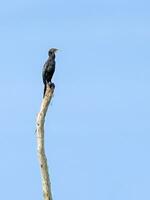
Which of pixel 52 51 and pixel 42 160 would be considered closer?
pixel 42 160

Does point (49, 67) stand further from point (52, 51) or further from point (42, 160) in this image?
point (42, 160)

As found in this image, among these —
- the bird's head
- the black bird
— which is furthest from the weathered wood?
the bird's head

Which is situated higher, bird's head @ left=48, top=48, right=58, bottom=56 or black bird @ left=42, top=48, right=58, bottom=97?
bird's head @ left=48, top=48, right=58, bottom=56

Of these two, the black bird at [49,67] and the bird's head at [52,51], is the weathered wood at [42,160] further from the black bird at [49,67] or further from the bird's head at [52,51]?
the bird's head at [52,51]

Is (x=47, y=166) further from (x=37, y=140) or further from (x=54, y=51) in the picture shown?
(x=54, y=51)

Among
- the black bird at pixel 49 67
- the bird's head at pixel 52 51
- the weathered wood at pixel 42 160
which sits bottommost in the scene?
the weathered wood at pixel 42 160

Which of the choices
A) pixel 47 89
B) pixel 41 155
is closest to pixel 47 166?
pixel 41 155

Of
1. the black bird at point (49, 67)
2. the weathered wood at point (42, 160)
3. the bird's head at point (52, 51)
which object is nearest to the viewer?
Answer: the weathered wood at point (42, 160)

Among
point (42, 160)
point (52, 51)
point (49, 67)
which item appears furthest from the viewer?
point (52, 51)

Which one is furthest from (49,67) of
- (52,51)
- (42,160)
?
(42,160)

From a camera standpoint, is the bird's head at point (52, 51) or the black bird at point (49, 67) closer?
the black bird at point (49, 67)

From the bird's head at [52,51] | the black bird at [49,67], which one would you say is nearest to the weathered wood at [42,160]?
the black bird at [49,67]

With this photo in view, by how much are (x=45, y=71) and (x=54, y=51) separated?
1.51 m

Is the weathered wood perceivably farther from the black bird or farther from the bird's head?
the bird's head
